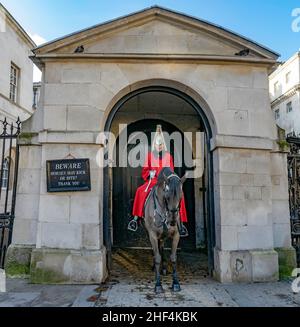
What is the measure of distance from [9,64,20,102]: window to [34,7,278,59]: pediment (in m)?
12.9

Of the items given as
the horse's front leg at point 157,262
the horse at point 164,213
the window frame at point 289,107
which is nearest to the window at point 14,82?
the horse at point 164,213

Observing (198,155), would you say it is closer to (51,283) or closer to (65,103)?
(65,103)

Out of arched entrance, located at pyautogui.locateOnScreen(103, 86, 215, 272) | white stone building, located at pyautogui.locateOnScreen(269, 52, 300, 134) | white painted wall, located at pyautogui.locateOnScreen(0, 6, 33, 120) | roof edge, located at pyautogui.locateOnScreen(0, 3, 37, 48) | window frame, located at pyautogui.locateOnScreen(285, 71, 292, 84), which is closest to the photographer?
arched entrance, located at pyautogui.locateOnScreen(103, 86, 215, 272)

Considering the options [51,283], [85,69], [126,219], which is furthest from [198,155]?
[51,283]

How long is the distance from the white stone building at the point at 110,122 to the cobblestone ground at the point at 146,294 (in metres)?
0.28

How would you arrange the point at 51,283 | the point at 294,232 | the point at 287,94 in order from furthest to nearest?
1. the point at 287,94
2. the point at 294,232
3. the point at 51,283

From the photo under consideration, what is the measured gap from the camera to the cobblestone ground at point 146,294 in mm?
4289

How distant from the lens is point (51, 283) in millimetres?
5230

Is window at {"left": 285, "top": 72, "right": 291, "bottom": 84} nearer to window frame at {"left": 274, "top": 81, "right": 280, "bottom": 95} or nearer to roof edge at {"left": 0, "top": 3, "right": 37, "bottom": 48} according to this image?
window frame at {"left": 274, "top": 81, "right": 280, "bottom": 95}

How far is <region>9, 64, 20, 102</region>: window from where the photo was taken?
677 inches

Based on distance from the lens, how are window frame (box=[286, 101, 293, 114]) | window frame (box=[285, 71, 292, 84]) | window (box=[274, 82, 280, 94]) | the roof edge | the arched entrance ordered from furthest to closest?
window (box=[274, 82, 280, 94]) < window frame (box=[285, 71, 292, 84]) < window frame (box=[286, 101, 293, 114]) < the roof edge < the arched entrance
